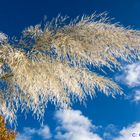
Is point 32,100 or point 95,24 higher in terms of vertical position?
point 95,24

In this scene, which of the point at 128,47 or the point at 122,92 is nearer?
the point at 128,47

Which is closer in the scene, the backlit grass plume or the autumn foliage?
the backlit grass plume

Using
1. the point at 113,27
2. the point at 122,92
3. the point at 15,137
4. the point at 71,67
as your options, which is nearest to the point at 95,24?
the point at 113,27

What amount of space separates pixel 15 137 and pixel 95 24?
17.9ft

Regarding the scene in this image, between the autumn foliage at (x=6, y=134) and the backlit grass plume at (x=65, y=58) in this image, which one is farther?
the autumn foliage at (x=6, y=134)

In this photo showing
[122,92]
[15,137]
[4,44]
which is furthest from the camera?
[15,137]

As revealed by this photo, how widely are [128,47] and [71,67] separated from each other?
32.8 inches

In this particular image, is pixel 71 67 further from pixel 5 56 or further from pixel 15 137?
pixel 15 137

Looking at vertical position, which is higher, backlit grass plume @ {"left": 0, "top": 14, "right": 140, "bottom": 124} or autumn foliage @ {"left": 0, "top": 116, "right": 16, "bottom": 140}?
autumn foliage @ {"left": 0, "top": 116, "right": 16, "bottom": 140}

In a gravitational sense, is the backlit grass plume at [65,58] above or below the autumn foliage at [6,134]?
below

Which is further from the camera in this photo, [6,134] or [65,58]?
[6,134]

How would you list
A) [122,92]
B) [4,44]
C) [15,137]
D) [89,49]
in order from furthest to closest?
[15,137], [122,92], [4,44], [89,49]

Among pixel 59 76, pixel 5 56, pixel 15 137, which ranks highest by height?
pixel 15 137

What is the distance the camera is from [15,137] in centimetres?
1048
